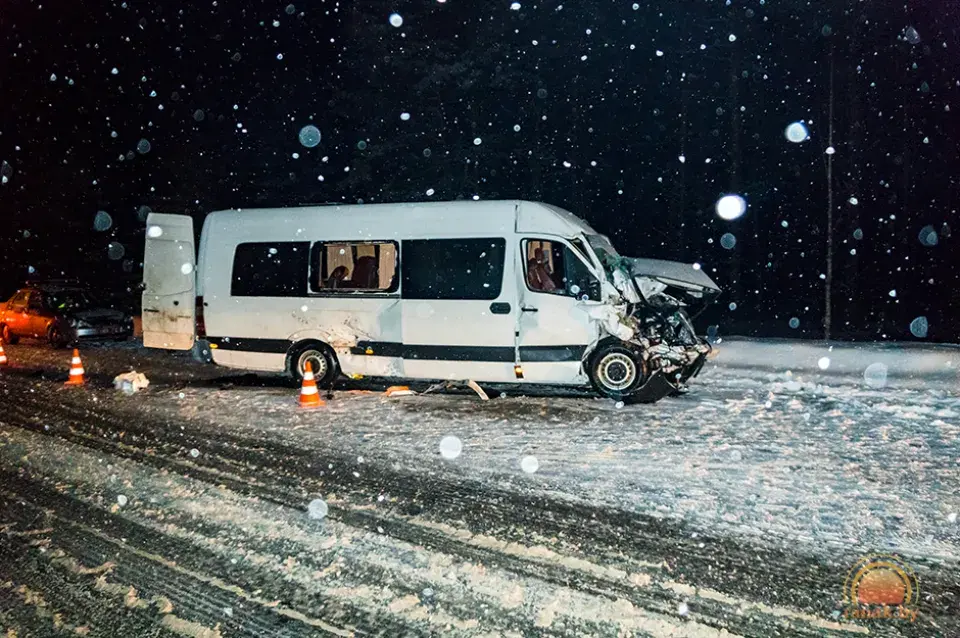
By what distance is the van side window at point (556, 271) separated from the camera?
902cm

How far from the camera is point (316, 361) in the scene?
10430mm

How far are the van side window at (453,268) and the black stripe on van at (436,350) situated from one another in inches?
29.1

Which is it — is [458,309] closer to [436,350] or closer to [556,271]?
[436,350]

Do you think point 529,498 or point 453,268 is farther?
point 453,268

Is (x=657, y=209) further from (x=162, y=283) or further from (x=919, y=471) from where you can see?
(x=919, y=471)

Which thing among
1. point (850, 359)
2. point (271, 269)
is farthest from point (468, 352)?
point (850, 359)

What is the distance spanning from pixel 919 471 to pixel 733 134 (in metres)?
22.5

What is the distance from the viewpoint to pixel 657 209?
28.2 meters

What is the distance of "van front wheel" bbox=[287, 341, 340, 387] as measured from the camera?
33.9 feet

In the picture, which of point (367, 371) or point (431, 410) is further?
point (367, 371)

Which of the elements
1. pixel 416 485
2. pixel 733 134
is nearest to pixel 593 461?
pixel 416 485

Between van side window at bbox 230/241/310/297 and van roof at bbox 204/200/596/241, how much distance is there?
19 cm

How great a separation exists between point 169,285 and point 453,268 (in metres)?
5.33

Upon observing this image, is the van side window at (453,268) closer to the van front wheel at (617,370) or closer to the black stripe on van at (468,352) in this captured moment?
the black stripe on van at (468,352)
